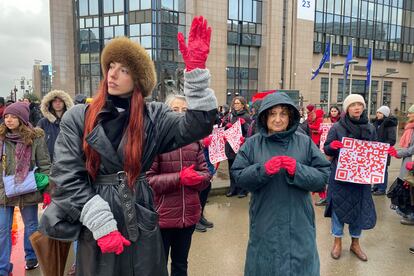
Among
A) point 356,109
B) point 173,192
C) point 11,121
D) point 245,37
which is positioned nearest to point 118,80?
point 173,192

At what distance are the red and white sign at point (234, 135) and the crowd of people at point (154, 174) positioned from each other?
242 cm

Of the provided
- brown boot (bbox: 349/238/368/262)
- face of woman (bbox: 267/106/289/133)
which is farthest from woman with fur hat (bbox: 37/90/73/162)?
brown boot (bbox: 349/238/368/262)

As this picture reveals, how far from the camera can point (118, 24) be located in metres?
36.5

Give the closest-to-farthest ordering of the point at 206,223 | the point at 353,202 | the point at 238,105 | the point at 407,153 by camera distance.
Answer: the point at 353,202 → the point at 407,153 → the point at 206,223 → the point at 238,105

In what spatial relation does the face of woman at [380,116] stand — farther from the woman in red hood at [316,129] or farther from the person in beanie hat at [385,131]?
the woman in red hood at [316,129]

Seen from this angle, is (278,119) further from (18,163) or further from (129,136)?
(18,163)

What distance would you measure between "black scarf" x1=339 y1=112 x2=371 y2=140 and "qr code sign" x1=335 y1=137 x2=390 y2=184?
0.26 ft

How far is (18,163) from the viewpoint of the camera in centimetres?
374

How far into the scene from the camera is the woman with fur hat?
15.7 feet

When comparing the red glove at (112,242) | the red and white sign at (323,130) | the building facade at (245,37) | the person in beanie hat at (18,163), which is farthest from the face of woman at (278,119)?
the building facade at (245,37)

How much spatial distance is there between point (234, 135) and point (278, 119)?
3.99m

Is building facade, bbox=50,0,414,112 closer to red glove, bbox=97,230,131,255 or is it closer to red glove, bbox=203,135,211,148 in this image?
red glove, bbox=203,135,211,148

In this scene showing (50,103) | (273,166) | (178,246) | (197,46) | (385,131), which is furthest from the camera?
(385,131)

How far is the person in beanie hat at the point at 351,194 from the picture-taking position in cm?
420
